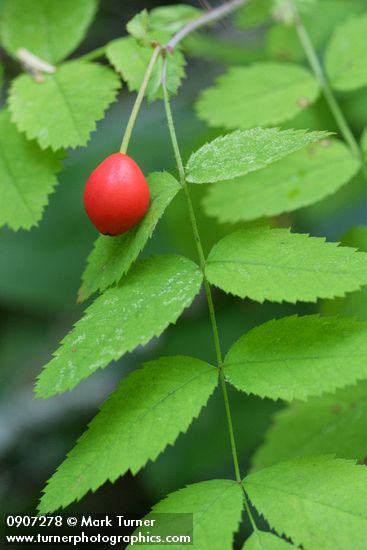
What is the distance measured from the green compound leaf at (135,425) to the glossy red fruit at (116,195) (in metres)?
0.27

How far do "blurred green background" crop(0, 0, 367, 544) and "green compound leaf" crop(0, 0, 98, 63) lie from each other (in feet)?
1.55

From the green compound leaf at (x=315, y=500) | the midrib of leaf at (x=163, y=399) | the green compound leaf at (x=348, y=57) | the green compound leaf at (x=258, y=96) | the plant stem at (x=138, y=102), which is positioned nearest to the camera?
the green compound leaf at (x=315, y=500)

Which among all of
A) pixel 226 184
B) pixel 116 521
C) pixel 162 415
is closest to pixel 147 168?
pixel 226 184

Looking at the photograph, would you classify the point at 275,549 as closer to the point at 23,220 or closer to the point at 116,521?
the point at 23,220

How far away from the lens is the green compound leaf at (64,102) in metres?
1.47

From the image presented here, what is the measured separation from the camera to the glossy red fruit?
46.6 inches

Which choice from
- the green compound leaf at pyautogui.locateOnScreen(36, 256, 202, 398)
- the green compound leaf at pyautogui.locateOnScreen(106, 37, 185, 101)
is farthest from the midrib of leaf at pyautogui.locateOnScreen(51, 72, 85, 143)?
the green compound leaf at pyautogui.locateOnScreen(36, 256, 202, 398)

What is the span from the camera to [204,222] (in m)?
2.18

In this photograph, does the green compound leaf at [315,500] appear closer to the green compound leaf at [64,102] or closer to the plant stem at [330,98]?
the green compound leaf at [64,102]

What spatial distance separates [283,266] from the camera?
3.84 ft

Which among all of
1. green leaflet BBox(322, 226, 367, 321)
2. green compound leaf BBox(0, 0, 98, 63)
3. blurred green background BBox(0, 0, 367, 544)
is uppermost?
green compound leaf BBox(0, 0, 98, 63)

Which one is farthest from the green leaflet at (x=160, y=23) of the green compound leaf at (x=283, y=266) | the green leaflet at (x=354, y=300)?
the green leaflet at (x=354, y=300)

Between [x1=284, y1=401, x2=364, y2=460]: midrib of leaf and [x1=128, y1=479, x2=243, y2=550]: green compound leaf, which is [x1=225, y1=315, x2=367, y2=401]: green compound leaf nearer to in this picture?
[x1=128, y1=479, x2=243, y2=550]: green compound leaf

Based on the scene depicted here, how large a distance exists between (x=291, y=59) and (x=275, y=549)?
72.9 inches
